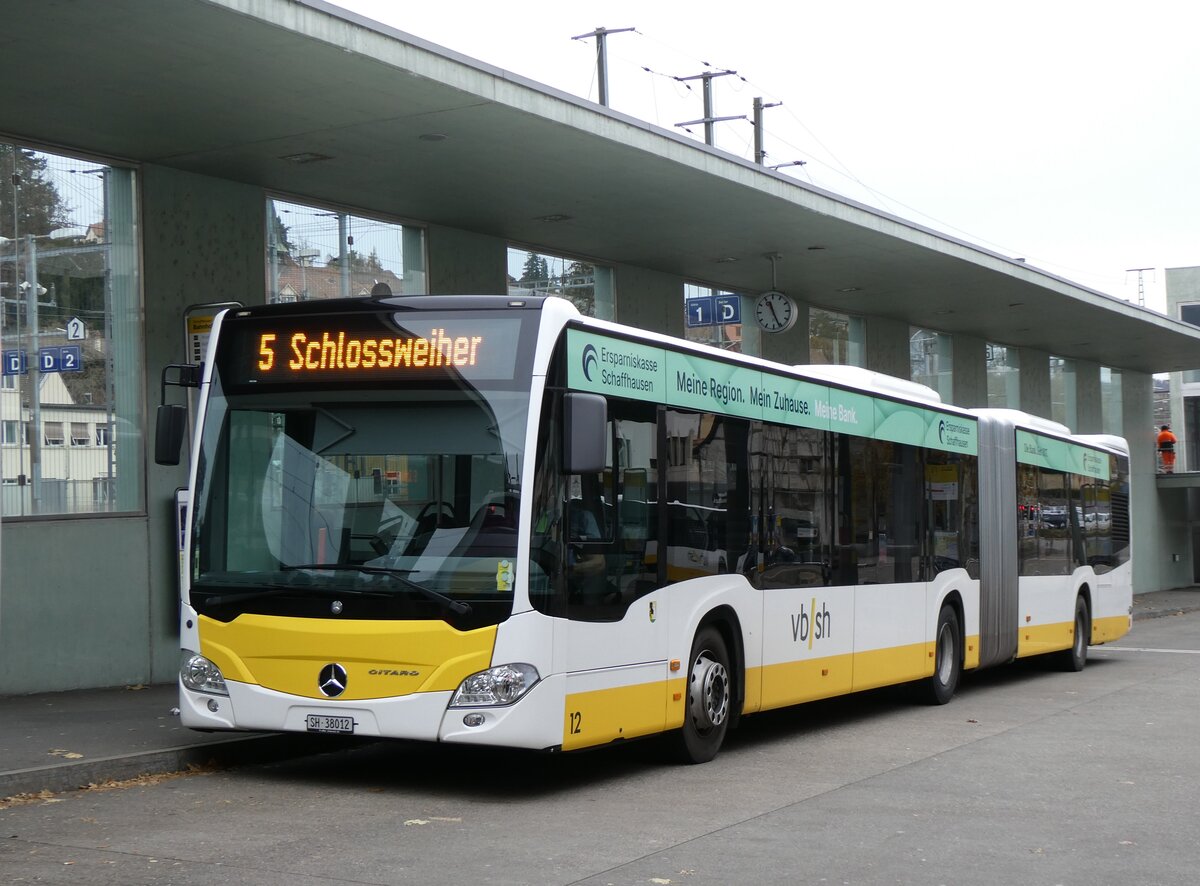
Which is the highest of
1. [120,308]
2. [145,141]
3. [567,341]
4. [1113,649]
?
[145,141]

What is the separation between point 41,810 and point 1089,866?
5.59 metres

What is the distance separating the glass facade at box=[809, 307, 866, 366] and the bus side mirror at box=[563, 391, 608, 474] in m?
19.1

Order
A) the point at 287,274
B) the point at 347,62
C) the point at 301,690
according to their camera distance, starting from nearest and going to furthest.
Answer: the point at 301,690, the point at 347,62, the point at 287,274

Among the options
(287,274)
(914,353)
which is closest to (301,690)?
(287,274)

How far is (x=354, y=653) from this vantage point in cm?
916

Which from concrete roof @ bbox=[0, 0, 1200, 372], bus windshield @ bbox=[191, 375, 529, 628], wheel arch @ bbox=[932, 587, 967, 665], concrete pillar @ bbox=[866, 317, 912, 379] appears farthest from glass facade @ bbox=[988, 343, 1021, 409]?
bus windshield @ bbox=[191, 375, 529, 628]

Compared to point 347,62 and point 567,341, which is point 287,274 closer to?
point 347,62

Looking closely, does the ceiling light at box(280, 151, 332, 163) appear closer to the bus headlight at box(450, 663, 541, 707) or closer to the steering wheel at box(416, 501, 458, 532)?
the steering wheel at box(416, 501, 458, 532)

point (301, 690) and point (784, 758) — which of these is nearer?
point (301, 690)

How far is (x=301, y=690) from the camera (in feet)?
30.5

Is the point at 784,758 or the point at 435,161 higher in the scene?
the point at 435,161

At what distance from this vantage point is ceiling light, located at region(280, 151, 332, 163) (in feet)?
50.0

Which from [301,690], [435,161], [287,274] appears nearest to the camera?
[301,690]

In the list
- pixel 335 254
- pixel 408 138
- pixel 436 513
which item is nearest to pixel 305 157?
pixel 408 138
